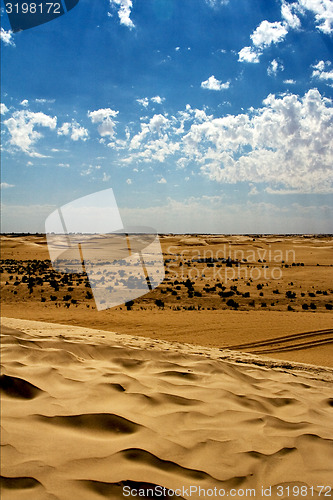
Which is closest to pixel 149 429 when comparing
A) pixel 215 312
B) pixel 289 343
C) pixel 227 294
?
pixel 289 343

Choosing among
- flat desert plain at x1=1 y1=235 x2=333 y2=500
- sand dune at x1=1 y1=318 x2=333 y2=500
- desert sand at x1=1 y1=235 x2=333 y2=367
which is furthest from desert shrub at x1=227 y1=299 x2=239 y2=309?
sand dune at x1=1 y1=318 x2=333 y2=500

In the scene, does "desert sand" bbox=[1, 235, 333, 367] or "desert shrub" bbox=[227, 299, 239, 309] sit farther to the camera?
"desert shrub" bbox=[227, 299, 239, 309]

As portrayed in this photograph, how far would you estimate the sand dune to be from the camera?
2.21 meters

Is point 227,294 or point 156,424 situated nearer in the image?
point 156,424

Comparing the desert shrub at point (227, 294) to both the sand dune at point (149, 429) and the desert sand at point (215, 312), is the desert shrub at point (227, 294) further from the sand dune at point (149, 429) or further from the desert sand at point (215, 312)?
the sand dune at point (149, 429)

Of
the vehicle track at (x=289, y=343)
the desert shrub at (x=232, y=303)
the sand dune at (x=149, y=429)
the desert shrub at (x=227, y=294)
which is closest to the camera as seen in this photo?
the sand dune at (x=149, y=429)

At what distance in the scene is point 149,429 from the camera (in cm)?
280

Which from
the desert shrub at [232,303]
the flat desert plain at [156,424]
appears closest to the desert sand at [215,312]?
the desert shrub at [232,303]

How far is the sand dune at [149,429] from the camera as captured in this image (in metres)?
2.21

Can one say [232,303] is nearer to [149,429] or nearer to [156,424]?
[156,424]

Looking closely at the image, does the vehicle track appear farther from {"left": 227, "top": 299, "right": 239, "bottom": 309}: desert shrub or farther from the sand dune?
{"left": 227, "top": 299, "right": 239, "bottom": 309}: desert shrub

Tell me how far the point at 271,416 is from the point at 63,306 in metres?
11.7

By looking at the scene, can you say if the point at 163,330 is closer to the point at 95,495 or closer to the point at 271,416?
the point at 271,416

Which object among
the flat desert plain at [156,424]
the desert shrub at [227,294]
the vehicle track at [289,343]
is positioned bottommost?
the vehicle track at [289,343]
